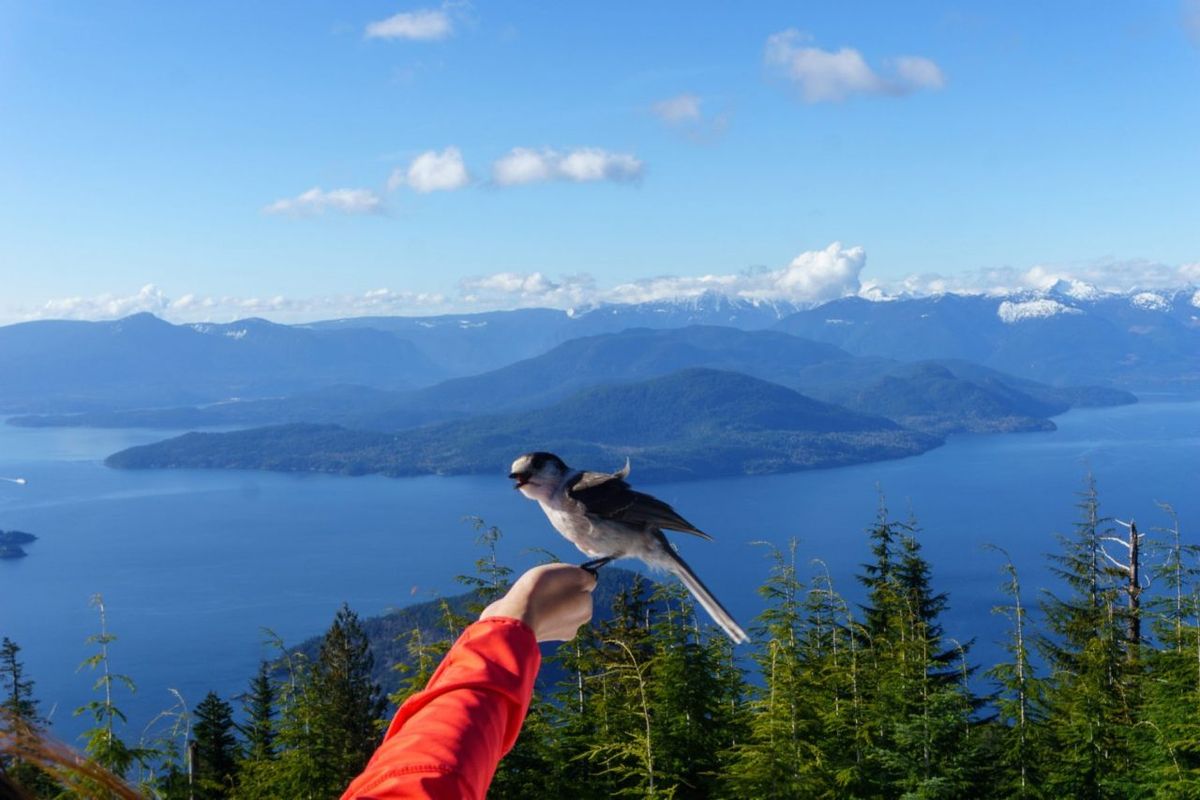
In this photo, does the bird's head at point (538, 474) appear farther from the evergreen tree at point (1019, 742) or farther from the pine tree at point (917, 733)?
the evergreen tree at point (1019, 742)

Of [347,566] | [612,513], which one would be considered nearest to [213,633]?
[347,566]

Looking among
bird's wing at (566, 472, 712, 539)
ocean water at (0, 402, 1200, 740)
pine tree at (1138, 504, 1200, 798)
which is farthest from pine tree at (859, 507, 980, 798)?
ocean water at (0, 402, 1200, 740)

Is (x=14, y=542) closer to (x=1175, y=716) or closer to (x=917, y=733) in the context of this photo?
(x=917, y=733)

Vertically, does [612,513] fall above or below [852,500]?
above

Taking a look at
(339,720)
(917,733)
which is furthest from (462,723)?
(339,720)

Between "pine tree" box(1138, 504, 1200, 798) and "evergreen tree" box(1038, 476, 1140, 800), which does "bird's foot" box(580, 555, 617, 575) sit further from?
"evergreen tree" box(1038, 476, 1140, 800)

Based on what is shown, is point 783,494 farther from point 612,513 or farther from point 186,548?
point 612,513
